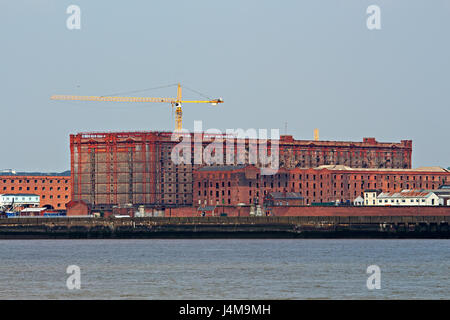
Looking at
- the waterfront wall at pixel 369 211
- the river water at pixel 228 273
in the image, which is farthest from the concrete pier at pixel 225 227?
the river water at pixel 228 273

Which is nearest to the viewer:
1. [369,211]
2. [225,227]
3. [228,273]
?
[228,273]

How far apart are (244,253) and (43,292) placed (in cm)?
4618

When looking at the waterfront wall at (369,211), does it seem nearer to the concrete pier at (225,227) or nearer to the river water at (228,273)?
the concrete pier at (225,227)

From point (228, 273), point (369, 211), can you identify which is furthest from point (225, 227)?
point (228, 273)

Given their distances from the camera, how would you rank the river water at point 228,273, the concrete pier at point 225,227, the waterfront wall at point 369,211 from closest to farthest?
the river water at point 228,273 < the concrete pier at point 225,227 < the waterfront wall at point 369,211

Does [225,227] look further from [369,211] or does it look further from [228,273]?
[228,273]

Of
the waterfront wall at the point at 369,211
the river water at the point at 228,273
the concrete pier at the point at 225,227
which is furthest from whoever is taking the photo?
the waterfront wall at the point at 369,211

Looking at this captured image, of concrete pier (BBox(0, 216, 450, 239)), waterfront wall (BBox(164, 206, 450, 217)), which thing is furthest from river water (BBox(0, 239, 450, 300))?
waterfront wall (BBox(164, 206, 450, 217))

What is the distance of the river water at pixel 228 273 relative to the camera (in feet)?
197

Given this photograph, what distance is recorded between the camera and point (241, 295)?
58.2m

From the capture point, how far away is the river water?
60094 millimetres

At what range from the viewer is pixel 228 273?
75.6m

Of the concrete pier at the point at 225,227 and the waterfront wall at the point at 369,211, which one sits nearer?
the concrete pier at the point at 225,227
